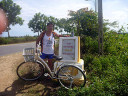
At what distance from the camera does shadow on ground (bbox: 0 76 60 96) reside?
9.94 ft

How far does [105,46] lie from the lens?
5.71 meters

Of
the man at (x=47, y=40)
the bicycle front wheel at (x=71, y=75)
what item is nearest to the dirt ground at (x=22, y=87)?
the bicycle front wheel at (x=71, y=75)

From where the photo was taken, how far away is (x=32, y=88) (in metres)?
3.27

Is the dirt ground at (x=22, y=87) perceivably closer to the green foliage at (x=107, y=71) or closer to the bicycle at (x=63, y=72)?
the bicycle at (x=63, y=72)

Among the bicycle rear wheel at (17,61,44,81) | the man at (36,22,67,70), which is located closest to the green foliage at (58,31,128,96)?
the bicycle rear wheel at (17,61,44,81)

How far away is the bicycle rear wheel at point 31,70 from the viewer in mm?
3556

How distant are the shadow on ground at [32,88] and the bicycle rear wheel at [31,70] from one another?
0.16 meters

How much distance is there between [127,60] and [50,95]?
8.87 feet

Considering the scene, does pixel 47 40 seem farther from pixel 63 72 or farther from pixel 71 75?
pixel 71 75

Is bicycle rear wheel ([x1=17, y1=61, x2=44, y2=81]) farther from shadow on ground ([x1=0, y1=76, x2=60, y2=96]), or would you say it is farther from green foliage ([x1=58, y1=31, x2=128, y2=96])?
green foliage ([x1=58, y1=31, x2=128, y2=96])

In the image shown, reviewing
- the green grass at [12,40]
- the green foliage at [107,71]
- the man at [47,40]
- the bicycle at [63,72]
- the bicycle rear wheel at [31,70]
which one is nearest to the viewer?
the green foliage at [107,71]

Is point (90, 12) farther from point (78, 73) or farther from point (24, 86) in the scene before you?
point (24, 86)

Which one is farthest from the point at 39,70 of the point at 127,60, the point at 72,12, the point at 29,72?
the point at 72,12

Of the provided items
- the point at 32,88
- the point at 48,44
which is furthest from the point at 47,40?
the point at 32,88
